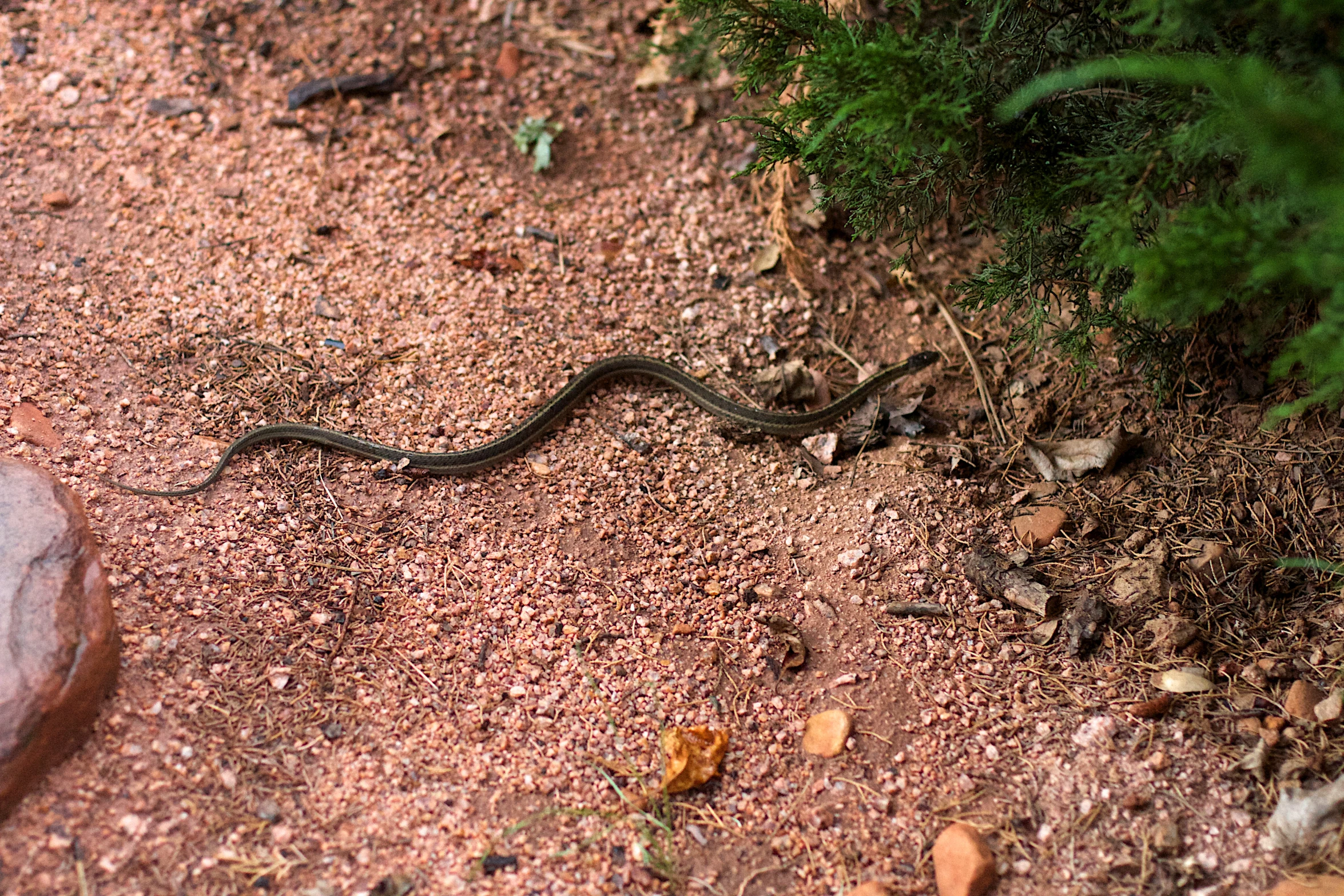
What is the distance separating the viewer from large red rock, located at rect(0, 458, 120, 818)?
2988 millimetres

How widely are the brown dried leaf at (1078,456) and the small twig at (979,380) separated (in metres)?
0.24

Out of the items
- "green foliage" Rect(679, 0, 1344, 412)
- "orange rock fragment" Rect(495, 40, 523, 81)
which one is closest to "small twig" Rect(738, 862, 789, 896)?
"green foliage" Rect(679, 0, 1344, 412)

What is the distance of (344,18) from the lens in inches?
260

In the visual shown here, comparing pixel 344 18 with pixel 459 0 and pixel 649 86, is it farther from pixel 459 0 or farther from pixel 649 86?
pixel 649 86

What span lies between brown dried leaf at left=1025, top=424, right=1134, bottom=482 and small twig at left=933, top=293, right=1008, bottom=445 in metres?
0.24

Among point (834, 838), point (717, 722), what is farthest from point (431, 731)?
point (834, 838)

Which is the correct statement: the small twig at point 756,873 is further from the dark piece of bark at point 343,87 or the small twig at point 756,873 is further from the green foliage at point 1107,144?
the dark piece of bark at point 343,87

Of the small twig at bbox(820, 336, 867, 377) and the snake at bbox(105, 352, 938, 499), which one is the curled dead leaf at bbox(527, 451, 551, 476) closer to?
the snake at bbox(105, 352, 938, 499)

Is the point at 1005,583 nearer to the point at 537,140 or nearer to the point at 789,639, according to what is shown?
the point at 789,639

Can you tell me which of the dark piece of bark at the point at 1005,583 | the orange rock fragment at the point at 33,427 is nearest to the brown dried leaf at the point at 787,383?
the dark piece of bark at the point at 1005,583

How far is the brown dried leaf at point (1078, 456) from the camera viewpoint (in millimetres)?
4660

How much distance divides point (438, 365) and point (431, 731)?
236 cm

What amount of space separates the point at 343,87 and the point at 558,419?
3237 millimetres

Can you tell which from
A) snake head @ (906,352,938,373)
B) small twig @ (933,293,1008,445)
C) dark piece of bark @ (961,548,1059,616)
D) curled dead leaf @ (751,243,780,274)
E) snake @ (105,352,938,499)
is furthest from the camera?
curled dead leaf @ (751,243,780,274)
